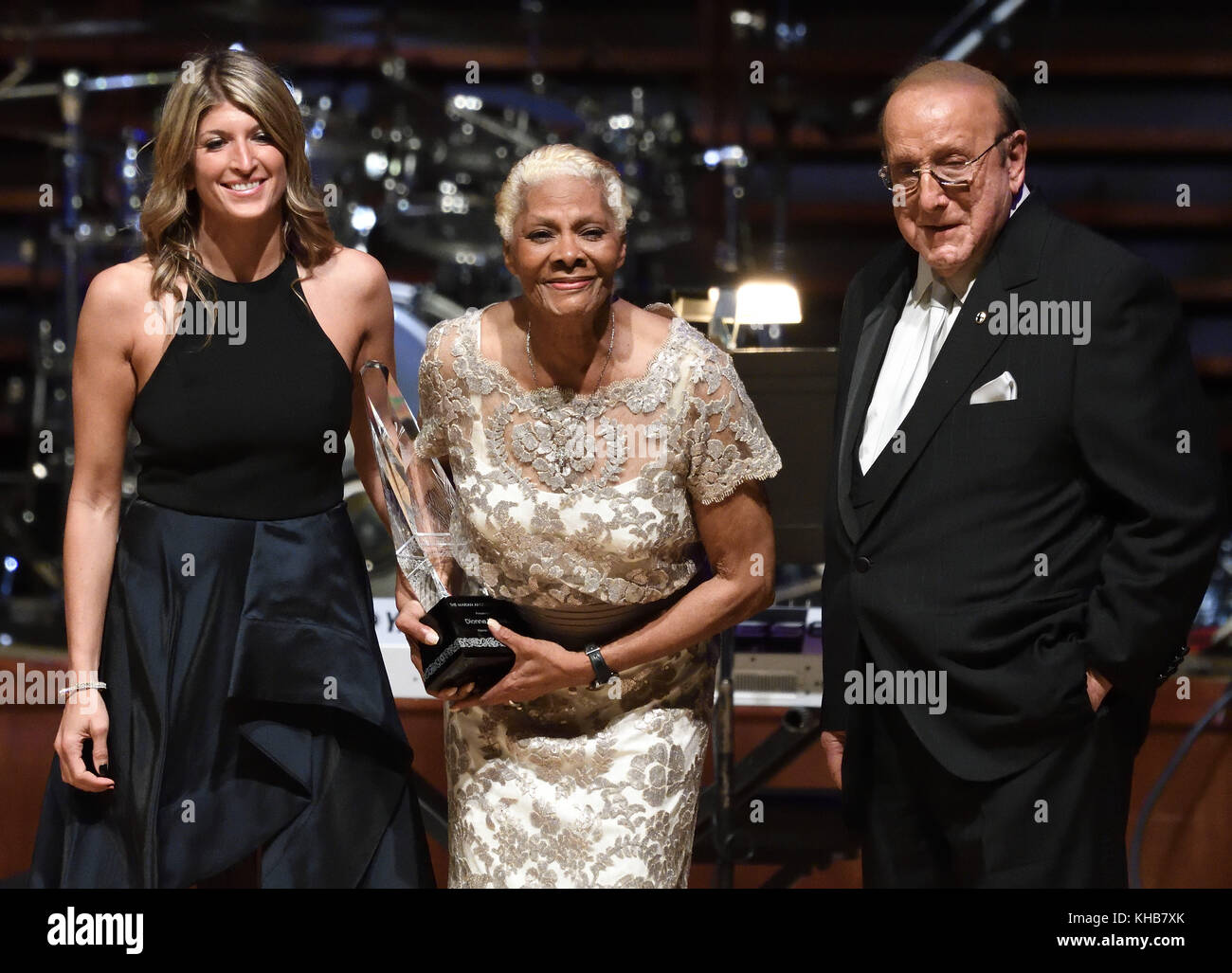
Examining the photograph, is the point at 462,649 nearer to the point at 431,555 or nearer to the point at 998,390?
the point at 431,555

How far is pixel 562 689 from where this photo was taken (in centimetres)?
223

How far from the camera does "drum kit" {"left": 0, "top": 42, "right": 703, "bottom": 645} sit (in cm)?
555

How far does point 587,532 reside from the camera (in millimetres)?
2143

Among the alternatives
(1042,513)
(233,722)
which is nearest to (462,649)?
(233,722)

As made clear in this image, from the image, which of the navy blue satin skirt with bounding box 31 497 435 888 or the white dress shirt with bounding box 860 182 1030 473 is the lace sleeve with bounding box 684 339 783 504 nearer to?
the white dress shirt with bounding box 860 182 1030 473

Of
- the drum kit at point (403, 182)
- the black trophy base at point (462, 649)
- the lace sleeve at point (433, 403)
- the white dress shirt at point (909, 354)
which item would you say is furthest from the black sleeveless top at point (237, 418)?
the drum kit at point (403, 182)

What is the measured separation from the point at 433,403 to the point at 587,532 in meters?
0.32

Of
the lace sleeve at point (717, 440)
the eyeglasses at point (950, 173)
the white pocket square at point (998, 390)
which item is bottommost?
the lace sleeve at point (717, 440)

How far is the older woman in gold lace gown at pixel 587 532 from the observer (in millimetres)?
2133

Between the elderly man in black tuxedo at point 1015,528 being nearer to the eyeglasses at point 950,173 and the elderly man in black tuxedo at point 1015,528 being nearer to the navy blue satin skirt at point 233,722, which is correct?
the eyeglasses at point 950,173

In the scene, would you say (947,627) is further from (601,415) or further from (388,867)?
(388,867)

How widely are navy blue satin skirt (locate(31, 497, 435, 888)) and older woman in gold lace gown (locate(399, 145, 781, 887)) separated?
0.46 feet

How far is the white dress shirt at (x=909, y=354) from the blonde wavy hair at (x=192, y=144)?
848 millimetres
